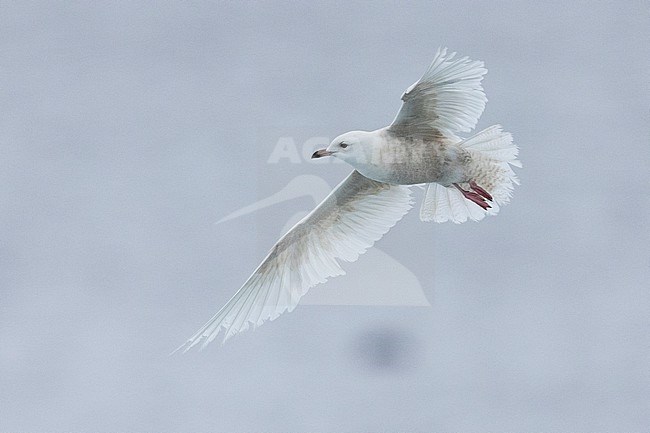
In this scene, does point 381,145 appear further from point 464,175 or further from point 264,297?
point 264,297

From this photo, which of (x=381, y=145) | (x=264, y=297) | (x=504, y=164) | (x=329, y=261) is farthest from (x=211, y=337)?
(x=504, y=164)

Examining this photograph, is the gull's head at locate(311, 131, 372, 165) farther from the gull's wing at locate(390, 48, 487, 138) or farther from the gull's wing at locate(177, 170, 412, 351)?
the gull's wing at locate(177, 170, 412, 351)

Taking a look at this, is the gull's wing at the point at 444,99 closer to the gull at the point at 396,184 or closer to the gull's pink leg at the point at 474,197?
the gull at the point at 396,184

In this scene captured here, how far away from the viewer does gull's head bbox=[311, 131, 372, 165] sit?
8227mm

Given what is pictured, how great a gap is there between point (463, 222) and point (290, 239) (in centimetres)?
151

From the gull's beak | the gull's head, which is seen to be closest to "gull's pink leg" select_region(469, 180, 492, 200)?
the gull's head

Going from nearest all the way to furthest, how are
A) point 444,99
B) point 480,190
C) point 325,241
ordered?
point 444,99 → point 480,190 → point 325,241

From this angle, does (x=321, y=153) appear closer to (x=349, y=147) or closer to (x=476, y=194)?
(x=349, y=147)

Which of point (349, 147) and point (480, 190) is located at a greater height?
point (349, 147)

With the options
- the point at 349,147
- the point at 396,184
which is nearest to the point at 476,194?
the point at 396,184

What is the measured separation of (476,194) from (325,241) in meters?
1.62

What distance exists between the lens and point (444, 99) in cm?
823

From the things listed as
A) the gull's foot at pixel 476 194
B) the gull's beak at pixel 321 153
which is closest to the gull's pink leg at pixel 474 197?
the gull's foot at pixel 476 194

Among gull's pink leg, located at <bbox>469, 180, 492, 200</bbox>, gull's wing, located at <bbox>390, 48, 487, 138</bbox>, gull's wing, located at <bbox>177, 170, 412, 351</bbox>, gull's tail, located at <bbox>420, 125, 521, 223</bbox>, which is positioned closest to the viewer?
gull's wing, located at <bbox>390, 48, 487, 138</bbox>
